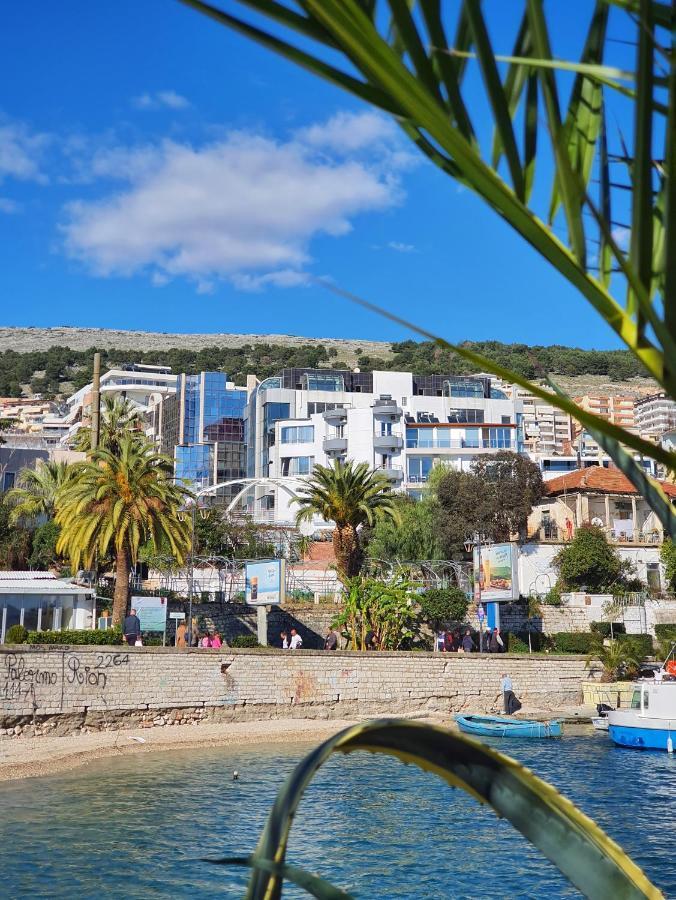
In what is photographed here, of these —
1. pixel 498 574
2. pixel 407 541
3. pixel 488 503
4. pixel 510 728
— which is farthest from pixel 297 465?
pixel 510 728

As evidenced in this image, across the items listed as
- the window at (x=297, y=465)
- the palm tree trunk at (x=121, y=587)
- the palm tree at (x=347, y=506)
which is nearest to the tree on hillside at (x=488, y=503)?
the palm tree at (x=347, y=506)

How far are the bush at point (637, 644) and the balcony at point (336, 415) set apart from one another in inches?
1916

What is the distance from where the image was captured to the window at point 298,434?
8938 centimetres

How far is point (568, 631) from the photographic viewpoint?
44812 millimetres

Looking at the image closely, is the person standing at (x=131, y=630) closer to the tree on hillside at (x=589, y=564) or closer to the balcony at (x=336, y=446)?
the tree on hillside at (x=589, y=564)

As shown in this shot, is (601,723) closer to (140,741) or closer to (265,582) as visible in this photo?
(265,582)

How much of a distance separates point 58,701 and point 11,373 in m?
175

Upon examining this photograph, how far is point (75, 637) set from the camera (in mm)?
30031

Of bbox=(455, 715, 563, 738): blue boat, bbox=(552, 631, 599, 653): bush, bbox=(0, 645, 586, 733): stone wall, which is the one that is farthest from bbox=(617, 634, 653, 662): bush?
bbox=(455, 715, 563, 738): blue boat

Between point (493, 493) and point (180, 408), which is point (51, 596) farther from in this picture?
point (180, 408)

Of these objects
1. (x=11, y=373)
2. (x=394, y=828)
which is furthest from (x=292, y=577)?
(x=11, y=373)

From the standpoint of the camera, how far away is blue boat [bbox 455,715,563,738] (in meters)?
31.5

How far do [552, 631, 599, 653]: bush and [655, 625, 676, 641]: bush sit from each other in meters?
3.34

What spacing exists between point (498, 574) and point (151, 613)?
49.5 ft
